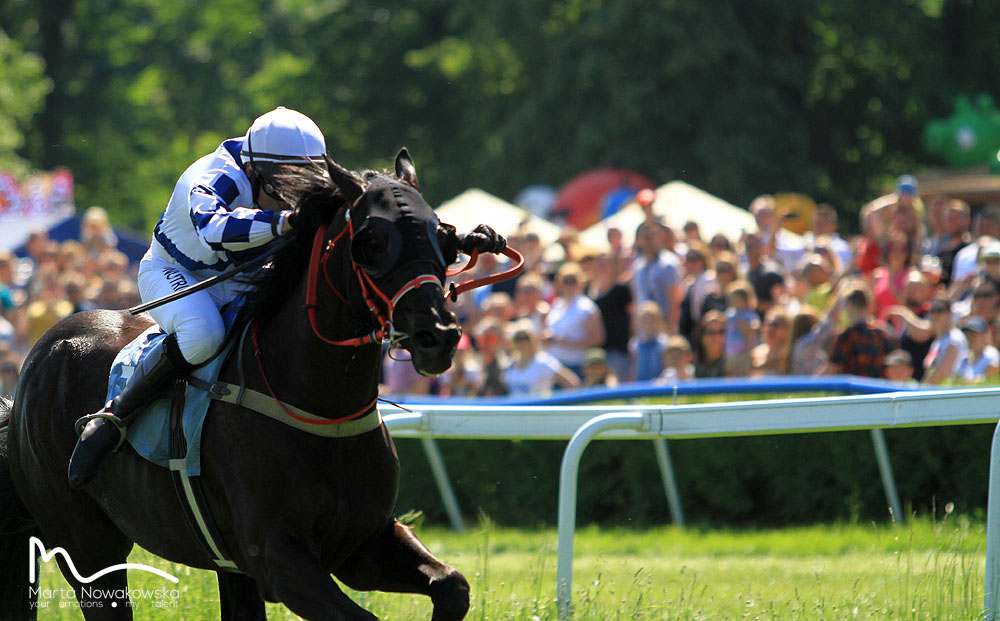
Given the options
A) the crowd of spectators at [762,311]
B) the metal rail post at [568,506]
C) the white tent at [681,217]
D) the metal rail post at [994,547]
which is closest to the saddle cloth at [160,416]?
the metal rail post at [568,506]

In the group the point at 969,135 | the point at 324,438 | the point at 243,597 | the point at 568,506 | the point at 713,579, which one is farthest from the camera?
the point at 969,135

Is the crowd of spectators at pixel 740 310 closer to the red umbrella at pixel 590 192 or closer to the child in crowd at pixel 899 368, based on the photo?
the child in crowd at pixel 899 368

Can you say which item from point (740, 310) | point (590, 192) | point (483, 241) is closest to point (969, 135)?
point (590, 192)

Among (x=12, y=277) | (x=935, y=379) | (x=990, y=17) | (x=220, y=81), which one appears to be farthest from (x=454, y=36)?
(x=935, y=379)

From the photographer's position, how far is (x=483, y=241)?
4.41m

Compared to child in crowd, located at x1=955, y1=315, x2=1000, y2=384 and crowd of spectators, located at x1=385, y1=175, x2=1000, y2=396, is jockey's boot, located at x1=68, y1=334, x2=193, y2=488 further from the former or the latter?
child in crowd, located at x1=955, y1=315, x2=1000, y2=384

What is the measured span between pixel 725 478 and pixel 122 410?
563 centimetres

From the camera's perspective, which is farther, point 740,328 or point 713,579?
point 740,328

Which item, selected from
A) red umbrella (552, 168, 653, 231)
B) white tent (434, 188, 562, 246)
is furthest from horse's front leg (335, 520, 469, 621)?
red umbrella (552, 168, 653, 231)

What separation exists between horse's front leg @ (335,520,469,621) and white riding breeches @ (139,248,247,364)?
89cm

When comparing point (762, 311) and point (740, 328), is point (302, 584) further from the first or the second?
point (762, 311)

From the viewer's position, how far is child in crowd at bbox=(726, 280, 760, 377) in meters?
10.9

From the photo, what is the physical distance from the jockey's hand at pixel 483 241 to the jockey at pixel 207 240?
0.72 m

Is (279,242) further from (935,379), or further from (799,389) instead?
(935,379)
